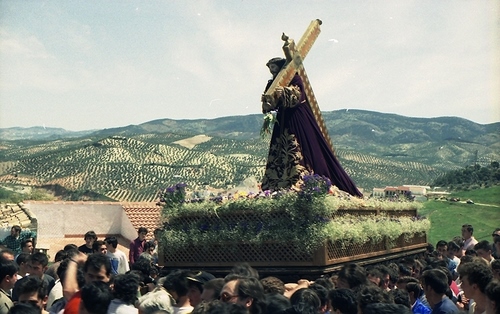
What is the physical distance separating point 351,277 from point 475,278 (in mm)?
1842

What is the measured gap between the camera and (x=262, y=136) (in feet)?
56.4

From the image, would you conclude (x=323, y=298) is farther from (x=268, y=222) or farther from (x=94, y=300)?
(x=268, y=222)

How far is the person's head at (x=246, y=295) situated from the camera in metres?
5.90

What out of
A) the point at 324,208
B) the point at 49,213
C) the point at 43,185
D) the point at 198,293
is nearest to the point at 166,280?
the point at 198,293

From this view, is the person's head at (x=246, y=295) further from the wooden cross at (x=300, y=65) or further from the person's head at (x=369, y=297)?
the wooden cross at (x=300, y=65)

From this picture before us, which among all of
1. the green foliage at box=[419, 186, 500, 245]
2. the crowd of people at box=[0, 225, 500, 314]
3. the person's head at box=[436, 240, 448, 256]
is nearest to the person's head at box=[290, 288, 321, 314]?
the crowd of people at box=[0, 225, 500, 314]

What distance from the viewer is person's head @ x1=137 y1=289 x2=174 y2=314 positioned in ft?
21.6

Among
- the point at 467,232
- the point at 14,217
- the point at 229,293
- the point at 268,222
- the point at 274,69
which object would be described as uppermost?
the point at 274,69

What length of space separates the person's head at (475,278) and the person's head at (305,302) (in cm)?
164

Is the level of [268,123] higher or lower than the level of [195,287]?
higher

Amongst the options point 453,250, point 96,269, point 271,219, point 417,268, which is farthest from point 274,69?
point 96,269

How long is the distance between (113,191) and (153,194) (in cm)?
951

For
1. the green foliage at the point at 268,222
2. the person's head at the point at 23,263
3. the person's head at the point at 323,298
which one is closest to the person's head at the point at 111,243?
the green foliage at the point at 268,222

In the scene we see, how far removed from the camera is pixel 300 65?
1806 cm
